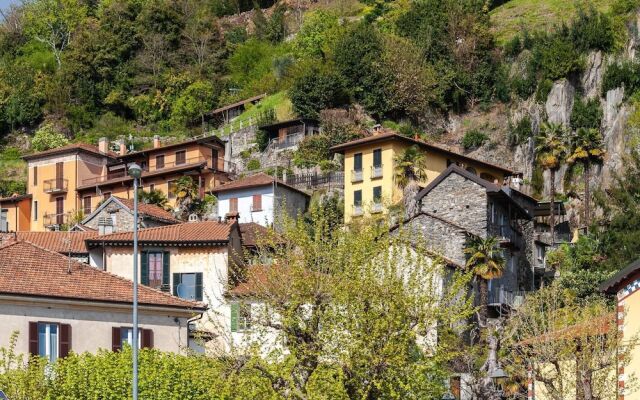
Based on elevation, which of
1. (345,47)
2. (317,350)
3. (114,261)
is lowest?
(317,350)

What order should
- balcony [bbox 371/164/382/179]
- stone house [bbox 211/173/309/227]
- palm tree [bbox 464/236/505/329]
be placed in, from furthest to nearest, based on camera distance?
stone house [bbox 211/173/309/227]
balcony [bbox 371/164/382/179]
palm tree [bbox 464/236/505/329]

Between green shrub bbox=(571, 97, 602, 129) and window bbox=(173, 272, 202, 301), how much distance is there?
49145 mm

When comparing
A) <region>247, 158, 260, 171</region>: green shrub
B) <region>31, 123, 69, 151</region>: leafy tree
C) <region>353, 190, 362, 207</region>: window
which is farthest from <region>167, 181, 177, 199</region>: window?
<region>31, 123, 69, 151</region>: leafy tree

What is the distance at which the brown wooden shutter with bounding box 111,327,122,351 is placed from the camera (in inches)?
2028

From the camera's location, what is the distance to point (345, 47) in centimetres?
12219

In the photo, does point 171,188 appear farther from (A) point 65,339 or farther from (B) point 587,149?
(A) point 65,339

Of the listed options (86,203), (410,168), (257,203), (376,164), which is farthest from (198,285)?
(86,203)

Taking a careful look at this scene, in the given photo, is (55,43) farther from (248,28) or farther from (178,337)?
(178,337)

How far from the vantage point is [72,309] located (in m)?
50.9

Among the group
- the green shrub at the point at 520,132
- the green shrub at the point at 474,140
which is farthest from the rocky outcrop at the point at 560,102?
the green shrub at the point at 474,140

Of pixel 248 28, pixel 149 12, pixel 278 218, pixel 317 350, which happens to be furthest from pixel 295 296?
pixel 248 28

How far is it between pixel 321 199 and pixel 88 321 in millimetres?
48580

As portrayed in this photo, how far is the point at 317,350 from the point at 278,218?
1954 inches

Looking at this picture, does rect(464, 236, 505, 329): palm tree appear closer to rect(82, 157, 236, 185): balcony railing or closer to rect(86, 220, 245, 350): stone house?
rect(86, 220, 245, 350): stone house
